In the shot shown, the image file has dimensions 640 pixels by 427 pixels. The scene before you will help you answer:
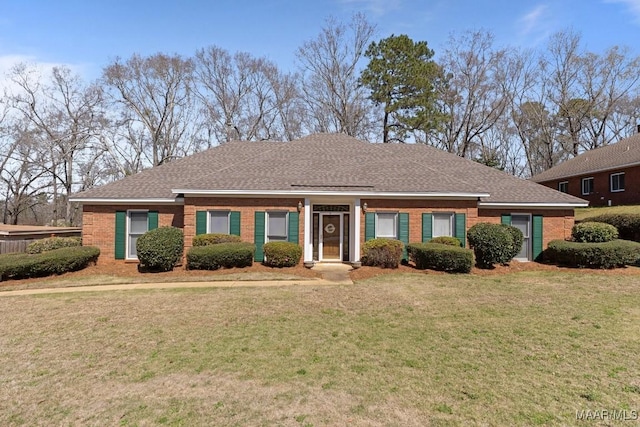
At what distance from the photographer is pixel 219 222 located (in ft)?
44.8

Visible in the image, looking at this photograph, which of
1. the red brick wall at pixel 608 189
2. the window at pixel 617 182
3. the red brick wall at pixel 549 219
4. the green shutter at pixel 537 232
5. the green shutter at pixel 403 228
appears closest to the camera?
the green shutter at pixel 403 228

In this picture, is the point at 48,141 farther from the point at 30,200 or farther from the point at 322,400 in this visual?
the point at 322,400

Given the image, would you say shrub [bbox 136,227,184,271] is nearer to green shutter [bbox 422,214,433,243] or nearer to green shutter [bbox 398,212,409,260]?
green shutter [bbox 398,212,409,260]

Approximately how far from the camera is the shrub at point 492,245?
12.6 metres

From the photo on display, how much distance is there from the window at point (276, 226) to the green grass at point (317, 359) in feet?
16.4

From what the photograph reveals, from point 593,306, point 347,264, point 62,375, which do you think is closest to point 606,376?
point 593,306

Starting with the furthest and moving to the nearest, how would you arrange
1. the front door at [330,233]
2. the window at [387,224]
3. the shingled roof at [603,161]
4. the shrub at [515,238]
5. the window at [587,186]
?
the window at [587,186] → the shingled roof at [603,161] → the front door at [330,233] → the window at [387,224] → the shrub at [515,238]

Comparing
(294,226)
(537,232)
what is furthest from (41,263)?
(537,232)

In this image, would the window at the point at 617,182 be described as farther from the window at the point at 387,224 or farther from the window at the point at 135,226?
the window at the point at 135,226

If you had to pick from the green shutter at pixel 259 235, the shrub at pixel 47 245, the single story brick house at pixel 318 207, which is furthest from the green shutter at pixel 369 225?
the shrub at pixel 47 245

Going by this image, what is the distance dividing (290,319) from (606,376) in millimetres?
5109

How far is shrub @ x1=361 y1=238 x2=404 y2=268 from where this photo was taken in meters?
12.6

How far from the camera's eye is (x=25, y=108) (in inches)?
1203

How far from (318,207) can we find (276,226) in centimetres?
205
